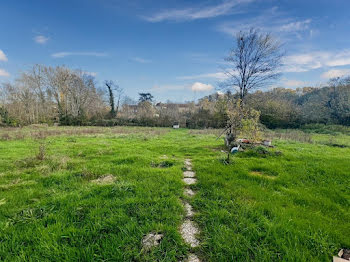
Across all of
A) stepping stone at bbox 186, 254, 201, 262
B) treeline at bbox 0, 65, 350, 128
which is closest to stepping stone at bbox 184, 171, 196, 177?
stepping stone at bbox 186, 254, 201, 262

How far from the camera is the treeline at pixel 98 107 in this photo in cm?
2355

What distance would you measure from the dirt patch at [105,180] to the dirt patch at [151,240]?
2184mm

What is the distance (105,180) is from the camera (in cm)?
420

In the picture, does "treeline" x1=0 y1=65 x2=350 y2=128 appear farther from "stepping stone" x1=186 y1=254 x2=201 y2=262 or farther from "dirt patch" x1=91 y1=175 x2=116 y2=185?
"stepping stone" x1=186 y1=254 x2=201 y2=262

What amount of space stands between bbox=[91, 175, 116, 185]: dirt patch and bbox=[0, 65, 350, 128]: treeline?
19475 mm

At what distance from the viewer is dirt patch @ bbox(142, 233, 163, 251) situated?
2005mm

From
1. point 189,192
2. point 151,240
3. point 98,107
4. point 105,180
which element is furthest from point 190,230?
point 98,107

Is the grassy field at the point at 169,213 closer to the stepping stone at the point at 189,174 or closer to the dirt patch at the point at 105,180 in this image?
the dirt patch at the point at 105,180

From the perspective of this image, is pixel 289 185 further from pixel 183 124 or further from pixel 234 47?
pixel 183 124

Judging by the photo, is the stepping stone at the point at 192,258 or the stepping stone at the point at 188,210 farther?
the stepping stone at the point at 188,210

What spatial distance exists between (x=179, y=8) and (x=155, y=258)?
11.5m

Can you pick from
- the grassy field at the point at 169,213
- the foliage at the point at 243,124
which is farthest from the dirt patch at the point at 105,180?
the foliage at the point at 243,124

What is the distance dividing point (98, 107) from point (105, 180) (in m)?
31.6

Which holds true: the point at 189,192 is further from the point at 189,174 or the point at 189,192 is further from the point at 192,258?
the point at 192,258
